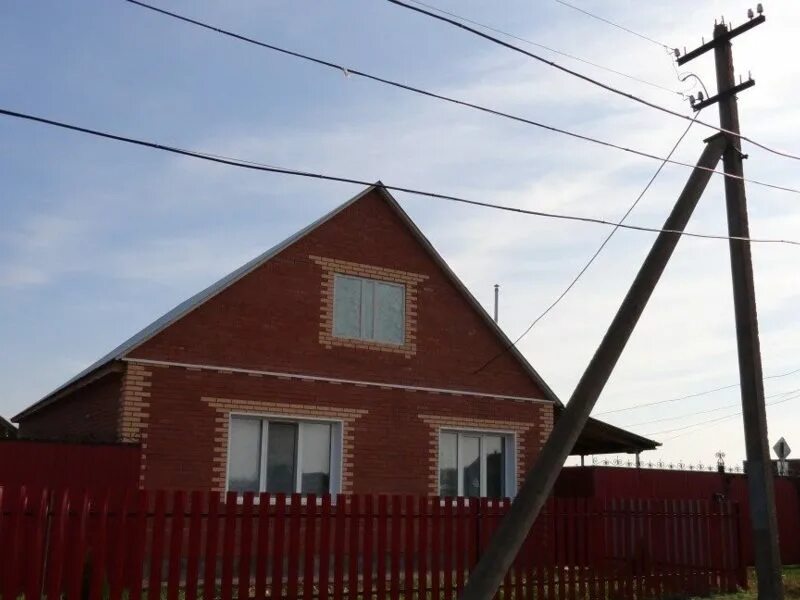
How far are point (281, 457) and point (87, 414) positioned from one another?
11.5 ft

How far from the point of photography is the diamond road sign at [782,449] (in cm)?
1919

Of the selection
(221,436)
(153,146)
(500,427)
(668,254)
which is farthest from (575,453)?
(153,146)

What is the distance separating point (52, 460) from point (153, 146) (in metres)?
5.59

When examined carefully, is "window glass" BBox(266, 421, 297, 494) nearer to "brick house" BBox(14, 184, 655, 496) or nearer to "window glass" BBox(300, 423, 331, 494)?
"brick house" BBox(14, 184, 655, 496)

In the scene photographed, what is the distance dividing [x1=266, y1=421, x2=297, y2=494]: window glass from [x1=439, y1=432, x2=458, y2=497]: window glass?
9.51 ft

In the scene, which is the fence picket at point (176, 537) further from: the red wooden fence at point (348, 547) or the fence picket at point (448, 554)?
the fence picket at point (448, 554)

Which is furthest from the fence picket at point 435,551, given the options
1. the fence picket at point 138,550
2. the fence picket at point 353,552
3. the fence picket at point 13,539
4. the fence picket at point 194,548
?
the fence picket at point 13,539

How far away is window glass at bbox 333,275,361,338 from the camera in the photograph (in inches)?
594

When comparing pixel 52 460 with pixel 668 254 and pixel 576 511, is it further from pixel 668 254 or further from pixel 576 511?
pixel 668 254

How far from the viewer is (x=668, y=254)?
381 inches

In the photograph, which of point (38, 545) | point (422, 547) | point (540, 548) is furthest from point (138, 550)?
point (540, 548)

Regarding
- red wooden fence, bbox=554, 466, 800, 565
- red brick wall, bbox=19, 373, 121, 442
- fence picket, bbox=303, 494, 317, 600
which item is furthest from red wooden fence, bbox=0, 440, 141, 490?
red wooden fence, bbox=554, 466, 800, 565

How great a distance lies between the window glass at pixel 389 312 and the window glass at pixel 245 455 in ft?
9.17

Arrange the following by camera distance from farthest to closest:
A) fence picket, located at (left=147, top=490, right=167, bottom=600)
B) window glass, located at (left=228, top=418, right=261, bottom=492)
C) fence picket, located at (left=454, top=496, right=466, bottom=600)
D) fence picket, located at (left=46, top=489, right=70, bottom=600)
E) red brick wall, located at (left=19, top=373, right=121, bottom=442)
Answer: window glass, located at (left=228, top=418, right=261, bottom=492) → red brick wall, located at (left=19, top=373, right=121, bottom=442) → fence picket, located at (left=454, top=496, right=466, bottom=600) → fence picket, located at (left=147, top=490, right=167, bottom=600) → fence picket, located at (left=46, top=489, right=70, bottom=600)
